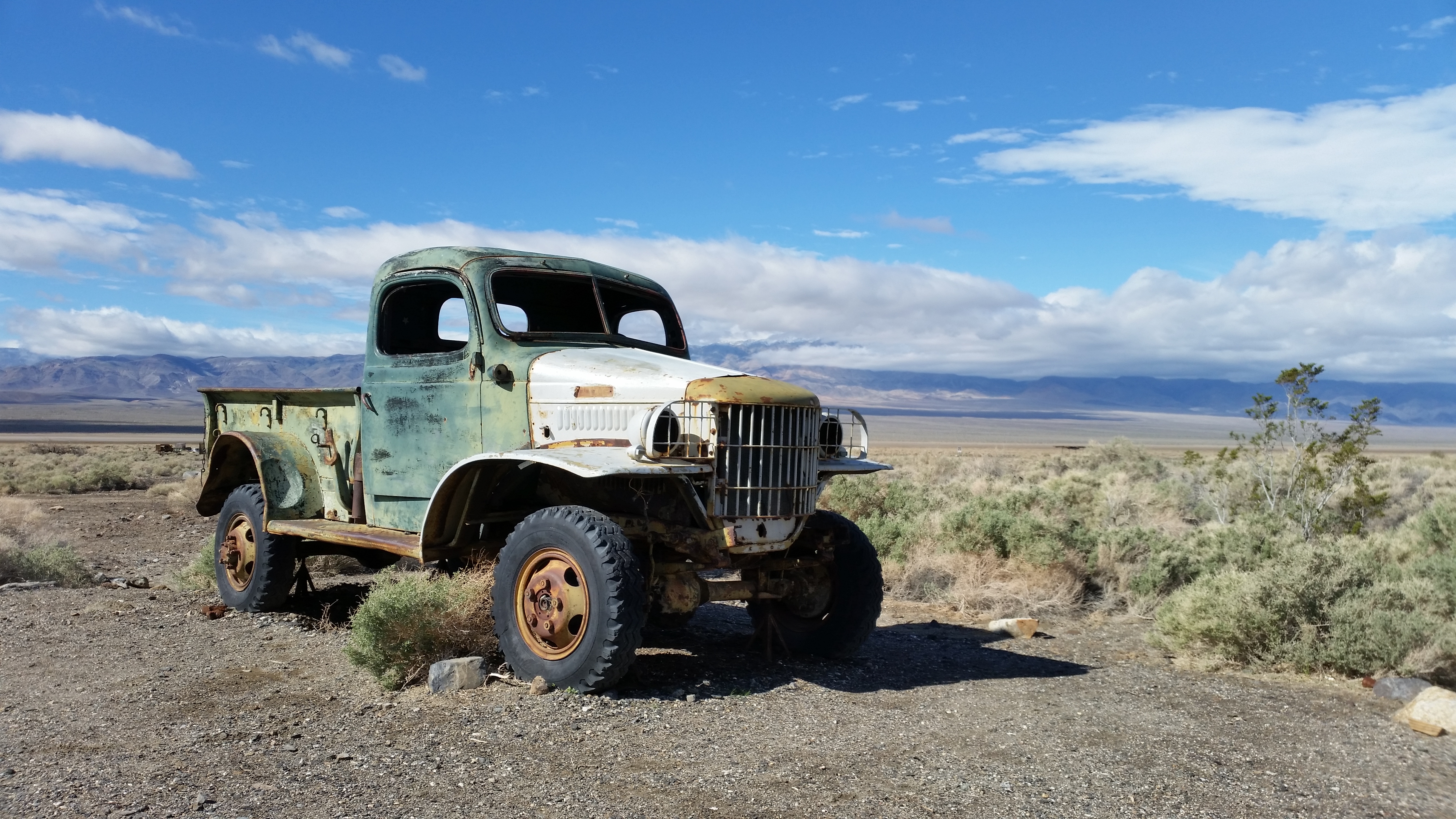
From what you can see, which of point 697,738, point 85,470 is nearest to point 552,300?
point 697,738

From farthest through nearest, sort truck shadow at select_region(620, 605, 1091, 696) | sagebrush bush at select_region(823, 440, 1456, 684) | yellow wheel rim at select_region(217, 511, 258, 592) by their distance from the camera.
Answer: yellow wheel rim at select_region(217, 511, 258, 592), sagebrush bush at select_region(823, 440, 1456, 684), truck shadow at select_region(620, 605, 1091, 696)

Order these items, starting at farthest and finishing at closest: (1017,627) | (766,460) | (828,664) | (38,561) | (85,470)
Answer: (85,470)
(38,561)
(1017,627)
(828,664)
(766,460)

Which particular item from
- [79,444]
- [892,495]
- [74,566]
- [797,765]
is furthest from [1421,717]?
[79,444]

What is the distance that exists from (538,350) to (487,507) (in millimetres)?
1113

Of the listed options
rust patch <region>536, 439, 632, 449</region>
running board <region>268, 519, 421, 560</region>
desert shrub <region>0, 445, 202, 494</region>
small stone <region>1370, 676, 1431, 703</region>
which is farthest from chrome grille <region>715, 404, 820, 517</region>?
desert shrub <region>0, 445, 202, 494</region>

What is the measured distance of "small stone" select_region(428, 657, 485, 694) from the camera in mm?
6059

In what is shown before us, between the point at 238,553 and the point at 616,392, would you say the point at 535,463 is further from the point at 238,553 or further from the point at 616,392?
the point at 238,553

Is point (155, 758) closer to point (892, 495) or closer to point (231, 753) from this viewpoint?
point (231, 753)

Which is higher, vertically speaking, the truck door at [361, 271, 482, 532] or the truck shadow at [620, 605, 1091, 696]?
the truck door at [361, 271, 482, 532]

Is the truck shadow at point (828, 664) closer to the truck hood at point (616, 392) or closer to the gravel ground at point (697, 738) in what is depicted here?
the gravel ground at point (697, 738)

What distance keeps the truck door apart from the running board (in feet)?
0.56

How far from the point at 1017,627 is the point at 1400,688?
282 centimetres

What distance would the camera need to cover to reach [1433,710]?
18.8ft

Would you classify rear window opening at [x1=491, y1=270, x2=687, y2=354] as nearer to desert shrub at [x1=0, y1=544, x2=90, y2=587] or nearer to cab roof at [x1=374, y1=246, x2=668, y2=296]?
cab roof at [x1=374, y1=246, x2=668, y2=296]
